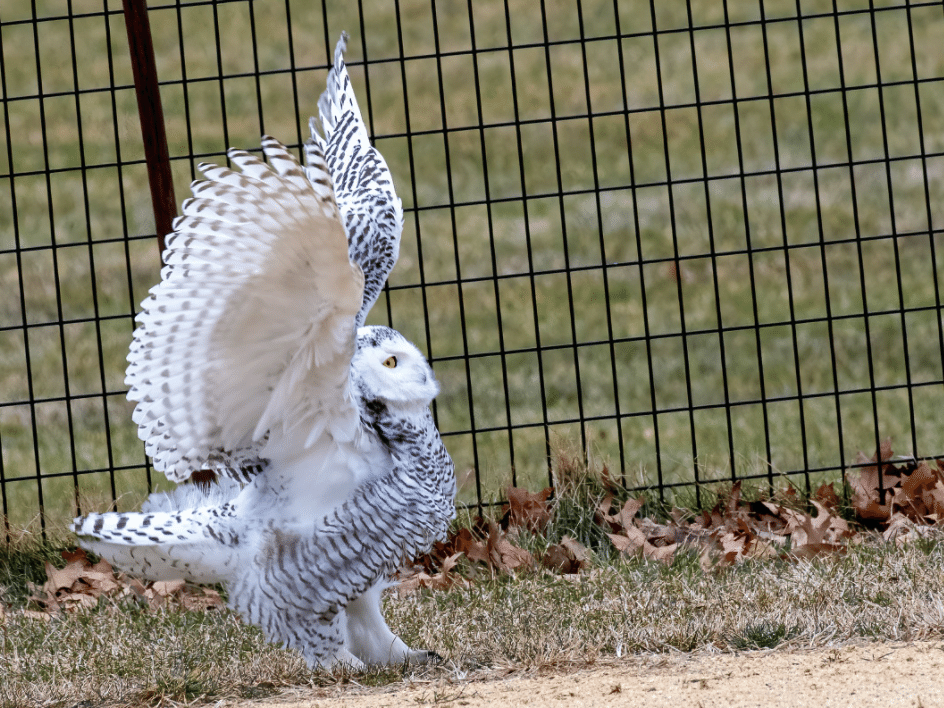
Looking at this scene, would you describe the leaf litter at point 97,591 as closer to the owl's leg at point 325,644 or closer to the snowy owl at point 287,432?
the snowy owl at point 287,432

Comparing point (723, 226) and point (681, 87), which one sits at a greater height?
point (681, 87)

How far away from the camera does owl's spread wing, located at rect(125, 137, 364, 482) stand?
2.94 meters

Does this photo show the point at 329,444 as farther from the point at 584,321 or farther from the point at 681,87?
the point at 681,87

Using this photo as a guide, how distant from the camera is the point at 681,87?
12172 mm

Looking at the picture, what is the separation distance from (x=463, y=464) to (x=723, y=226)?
433 centimetres

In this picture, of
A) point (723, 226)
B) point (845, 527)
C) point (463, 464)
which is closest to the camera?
point (845, 527)

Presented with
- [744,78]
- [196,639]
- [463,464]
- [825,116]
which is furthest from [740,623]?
[744,78]

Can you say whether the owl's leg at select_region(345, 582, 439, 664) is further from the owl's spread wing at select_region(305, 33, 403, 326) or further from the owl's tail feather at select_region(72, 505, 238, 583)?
the owl's spread wing at select_region(305, 33, 403, 326)

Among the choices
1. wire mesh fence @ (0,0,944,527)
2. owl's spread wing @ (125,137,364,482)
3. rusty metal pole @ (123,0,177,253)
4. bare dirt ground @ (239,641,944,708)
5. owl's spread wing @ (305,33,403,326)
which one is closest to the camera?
owl's spread wing @ (125,137,364,482)

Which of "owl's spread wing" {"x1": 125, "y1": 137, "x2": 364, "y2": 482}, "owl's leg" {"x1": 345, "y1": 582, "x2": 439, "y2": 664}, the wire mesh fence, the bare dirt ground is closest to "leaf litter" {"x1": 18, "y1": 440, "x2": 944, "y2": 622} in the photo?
the wire mesh fence

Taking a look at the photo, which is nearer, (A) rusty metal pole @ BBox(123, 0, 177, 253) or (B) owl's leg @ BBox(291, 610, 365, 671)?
(B) owl's leg @ BBox(291, 610, 365, 671)

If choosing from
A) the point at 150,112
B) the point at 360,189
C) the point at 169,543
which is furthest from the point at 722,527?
the point at 150,112

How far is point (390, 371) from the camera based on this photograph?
3.61 m

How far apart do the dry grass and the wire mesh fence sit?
0.90 metres
